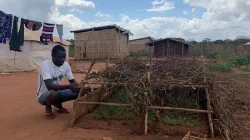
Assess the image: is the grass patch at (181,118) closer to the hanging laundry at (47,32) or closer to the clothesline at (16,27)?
the clothesline at (16,27)

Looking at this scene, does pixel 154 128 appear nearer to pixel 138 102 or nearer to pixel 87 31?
pixel 138 102

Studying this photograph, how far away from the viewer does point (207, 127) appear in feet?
14.8

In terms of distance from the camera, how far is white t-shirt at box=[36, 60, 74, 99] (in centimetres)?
480

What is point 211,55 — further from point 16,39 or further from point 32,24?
point 16,39

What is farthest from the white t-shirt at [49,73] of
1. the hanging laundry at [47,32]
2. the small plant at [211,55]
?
the small plant at [211,55]

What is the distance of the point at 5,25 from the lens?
12.2 metres

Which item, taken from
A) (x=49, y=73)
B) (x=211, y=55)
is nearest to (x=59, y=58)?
(x=49, y=73)

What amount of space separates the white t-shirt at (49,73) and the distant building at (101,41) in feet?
56.8

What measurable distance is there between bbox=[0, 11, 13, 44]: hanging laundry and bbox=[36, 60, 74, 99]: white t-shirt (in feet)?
26.2

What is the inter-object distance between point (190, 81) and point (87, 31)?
20.5 meters

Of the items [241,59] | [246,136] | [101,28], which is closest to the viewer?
[246,136]

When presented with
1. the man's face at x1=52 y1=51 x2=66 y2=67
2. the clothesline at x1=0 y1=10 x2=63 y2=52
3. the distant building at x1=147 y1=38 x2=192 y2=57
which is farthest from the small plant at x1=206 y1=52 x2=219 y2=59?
the man's face at x1=52 y1=51 x2=66 y2=67

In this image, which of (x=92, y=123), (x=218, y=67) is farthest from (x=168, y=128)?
(x=218, y=67)

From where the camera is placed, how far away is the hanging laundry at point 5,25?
1187 cm
